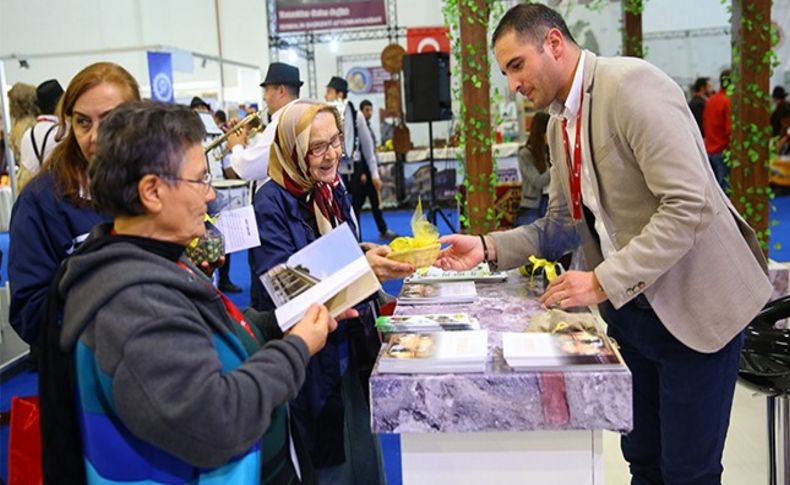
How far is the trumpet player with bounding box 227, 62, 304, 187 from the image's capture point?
403 centimetres

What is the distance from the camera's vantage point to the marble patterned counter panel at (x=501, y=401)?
140cm

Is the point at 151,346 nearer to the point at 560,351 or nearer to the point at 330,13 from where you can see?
the point at 560,351

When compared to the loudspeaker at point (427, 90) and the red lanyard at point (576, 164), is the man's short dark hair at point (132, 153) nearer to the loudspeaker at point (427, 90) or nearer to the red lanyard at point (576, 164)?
the red lanyard at point (576, 164)

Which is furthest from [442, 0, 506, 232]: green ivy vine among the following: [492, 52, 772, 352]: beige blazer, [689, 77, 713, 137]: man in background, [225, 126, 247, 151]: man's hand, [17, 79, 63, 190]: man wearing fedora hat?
[689, 77, 713, 137]: man in background

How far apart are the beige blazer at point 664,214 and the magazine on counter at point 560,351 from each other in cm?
15

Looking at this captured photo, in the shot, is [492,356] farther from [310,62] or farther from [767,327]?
[310,62]

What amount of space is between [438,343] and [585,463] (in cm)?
38

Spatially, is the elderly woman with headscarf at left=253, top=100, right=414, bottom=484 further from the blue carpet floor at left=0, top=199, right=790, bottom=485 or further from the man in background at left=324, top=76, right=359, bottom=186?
the man in background at left=324, top=76, right=359, bottom=186

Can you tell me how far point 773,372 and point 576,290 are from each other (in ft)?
2.42

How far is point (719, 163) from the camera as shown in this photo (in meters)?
8.85

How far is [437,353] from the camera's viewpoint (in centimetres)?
149

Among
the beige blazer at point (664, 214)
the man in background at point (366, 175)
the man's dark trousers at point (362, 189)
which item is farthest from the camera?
the man's dark trousers at point (362, 189)

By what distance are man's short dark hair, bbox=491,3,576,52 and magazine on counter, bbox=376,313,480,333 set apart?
0.68 m

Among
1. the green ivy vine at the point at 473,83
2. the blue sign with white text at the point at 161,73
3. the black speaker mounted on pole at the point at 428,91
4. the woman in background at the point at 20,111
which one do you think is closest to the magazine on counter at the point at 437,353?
the green ivy vine at the point at 473,83
